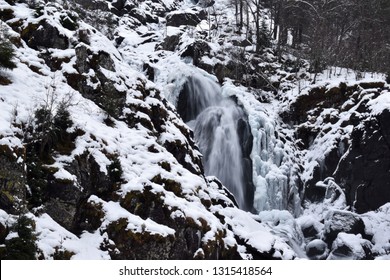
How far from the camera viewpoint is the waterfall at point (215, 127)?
1622cm

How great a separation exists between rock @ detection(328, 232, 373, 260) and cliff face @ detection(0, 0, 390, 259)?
4cm

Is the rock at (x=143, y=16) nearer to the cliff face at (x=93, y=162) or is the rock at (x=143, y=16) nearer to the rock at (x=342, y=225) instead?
the cliff face at (x=93, y=162)

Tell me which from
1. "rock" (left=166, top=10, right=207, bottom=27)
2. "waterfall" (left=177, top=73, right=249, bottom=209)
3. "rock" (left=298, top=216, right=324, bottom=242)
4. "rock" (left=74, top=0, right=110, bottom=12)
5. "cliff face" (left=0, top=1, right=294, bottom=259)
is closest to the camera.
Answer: "cliff face" (left=0, top=1, right=294, bottom=259)

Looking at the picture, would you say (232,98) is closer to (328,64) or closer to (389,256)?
(328,64)

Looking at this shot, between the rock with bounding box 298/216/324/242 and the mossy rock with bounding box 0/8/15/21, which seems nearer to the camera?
the mossy rock with bounding box 0/8/15/21

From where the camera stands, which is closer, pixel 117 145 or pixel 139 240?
pixel 139 240

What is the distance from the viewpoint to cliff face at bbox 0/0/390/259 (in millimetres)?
A: 7363

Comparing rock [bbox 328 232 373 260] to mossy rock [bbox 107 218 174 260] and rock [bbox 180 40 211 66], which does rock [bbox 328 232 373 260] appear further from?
rock [bbox 180 40 211 66]

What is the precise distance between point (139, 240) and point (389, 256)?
9408 mm

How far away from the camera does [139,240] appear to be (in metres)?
7.54

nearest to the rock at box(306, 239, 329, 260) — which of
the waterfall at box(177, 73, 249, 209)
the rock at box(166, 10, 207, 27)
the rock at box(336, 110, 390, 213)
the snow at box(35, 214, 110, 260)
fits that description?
the rock at box(336, 110, 390, 213)

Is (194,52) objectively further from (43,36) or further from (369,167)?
(43,36)

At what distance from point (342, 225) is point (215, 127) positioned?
662 centimetres

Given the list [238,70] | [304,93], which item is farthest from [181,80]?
[304,93]
